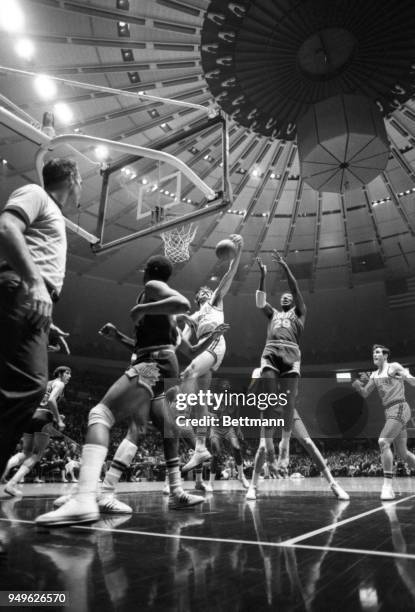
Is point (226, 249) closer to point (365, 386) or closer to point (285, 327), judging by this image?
point (285, 327)

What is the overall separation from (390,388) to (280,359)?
170cm

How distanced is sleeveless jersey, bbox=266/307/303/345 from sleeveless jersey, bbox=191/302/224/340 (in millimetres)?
724

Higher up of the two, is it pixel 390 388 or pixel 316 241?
pixel 316 241

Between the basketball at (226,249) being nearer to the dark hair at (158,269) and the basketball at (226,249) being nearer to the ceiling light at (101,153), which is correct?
the dark hair at (158,269)

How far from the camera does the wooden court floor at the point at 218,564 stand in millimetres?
1319

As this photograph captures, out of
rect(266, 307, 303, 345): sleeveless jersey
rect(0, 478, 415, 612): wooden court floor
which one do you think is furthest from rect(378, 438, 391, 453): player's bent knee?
rect(0, 478, 415, 612): wooden court floor

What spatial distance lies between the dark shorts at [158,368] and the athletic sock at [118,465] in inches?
23.8

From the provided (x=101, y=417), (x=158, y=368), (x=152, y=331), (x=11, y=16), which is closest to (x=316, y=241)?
(x=11, y=16)

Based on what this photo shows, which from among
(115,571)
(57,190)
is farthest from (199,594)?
(57,190)

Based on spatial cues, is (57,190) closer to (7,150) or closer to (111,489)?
(111,489)

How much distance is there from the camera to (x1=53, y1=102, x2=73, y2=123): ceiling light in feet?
38.5

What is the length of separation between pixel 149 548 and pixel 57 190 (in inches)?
77.4

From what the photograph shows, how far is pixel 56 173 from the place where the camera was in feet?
8.30

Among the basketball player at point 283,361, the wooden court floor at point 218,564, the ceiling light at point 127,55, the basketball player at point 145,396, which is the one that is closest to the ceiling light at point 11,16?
the ceiling light at point 127,55
